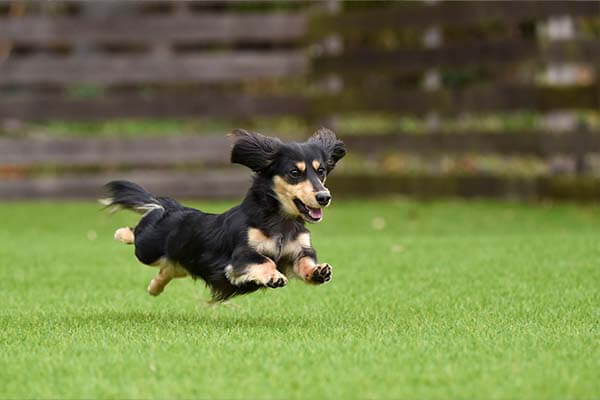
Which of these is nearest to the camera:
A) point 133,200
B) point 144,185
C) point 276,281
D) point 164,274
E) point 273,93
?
point 276,281

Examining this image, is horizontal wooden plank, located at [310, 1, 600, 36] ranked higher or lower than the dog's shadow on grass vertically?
higher

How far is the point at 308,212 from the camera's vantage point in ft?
16.0

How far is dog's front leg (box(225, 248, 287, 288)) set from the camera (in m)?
4.66

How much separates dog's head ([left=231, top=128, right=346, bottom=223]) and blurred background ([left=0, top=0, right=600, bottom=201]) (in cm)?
592

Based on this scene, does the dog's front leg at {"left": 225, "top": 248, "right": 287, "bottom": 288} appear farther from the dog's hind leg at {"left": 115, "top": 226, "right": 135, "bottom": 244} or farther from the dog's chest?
the dog's hind leg at {"left": 115, "top": 226, "right": 135, "bottom": 244}

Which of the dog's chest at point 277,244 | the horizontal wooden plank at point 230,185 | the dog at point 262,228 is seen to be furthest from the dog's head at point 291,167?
the horizontal wooden plank at point 230,185

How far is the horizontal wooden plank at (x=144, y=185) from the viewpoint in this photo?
12047mm

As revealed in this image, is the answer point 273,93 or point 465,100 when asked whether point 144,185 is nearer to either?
point 273,93

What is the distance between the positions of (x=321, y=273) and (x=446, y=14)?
6973 millimetres

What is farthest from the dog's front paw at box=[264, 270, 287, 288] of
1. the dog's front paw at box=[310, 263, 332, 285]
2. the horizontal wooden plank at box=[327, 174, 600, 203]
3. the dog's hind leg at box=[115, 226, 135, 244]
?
the horizontal wooden plank at box=[327, 174, 600, 203]

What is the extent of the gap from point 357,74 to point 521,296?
673cm

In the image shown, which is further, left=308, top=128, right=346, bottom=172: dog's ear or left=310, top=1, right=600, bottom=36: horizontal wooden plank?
left=310, top=1, right=600, bottom=36: horizontal wooden plank

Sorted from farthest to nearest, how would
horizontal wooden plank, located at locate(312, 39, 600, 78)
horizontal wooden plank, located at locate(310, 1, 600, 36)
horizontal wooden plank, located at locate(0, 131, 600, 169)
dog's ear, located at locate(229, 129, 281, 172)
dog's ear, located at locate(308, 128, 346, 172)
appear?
horizontal wooden plank, located at locate(0, 131, 600, 169) < horizontal wooden plank, located at locate(310, 1, 600, 36) < horizontal wooden plank, located at locate(312, 39, 600, 78) < dog's ear, located at locate(308, 128, 346, 172) < dog's ear, located at locate(229, 129, 281, 172)

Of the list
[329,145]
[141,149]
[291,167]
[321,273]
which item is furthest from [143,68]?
[321,273]
